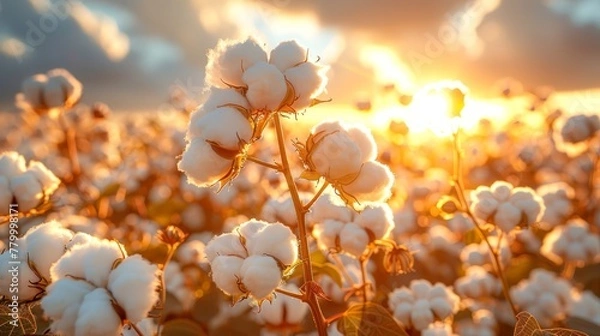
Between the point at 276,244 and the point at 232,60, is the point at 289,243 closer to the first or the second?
the point at 276,244

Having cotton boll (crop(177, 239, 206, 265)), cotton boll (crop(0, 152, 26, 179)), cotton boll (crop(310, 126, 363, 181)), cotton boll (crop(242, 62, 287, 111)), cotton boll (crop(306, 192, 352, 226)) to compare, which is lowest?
cotton boll (crop(310, 126, 363, 181))

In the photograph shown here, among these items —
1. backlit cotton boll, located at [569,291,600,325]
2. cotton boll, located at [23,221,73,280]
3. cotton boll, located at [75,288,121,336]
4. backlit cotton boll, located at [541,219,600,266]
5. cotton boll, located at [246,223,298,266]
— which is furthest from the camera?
backlit cotton boll, located at [541,219,600,266]

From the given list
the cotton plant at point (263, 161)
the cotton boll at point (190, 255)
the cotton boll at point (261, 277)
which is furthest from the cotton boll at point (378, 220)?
the cotton boll at point (190, 255)

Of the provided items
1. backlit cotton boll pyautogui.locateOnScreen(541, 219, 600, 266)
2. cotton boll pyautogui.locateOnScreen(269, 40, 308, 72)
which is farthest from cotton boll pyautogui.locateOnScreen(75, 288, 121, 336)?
backlit cotton boll pyautogui.locateOnScreen(541, 219, 600, 266)

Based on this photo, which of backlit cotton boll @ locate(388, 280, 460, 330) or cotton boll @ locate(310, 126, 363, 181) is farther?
backlit cotton boll @ locate(388, 280, 460, 330)

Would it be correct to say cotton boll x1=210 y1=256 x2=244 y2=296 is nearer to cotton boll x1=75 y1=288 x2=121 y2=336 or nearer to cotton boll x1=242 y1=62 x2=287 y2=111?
cotton boll x1=75 y1=288 x2=121 y2=336

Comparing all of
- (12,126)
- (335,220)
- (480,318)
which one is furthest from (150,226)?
(12,126)

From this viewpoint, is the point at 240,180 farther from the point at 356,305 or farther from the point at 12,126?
the point at 12,126
